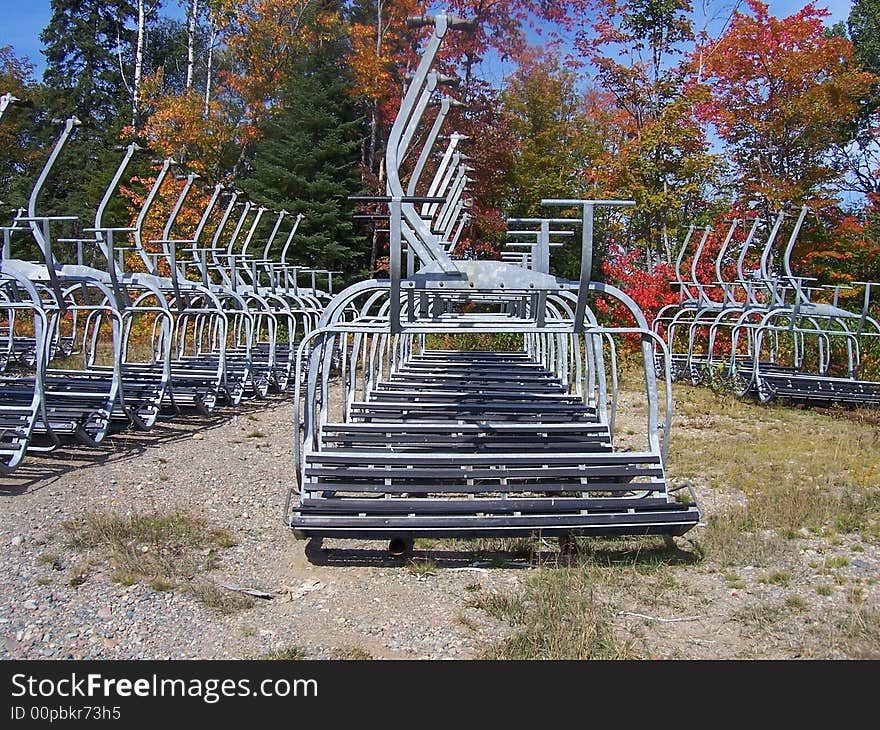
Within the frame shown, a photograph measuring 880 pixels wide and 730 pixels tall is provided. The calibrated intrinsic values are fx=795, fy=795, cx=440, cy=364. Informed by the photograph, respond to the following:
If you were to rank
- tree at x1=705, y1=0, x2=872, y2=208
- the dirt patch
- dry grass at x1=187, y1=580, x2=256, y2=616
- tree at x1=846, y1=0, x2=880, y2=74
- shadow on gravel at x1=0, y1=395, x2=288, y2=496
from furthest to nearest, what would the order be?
tree at x1=846, y1=0, x2=880, y2=74, tree at x1=705, y1=0, x2=872, y2=208, shadow on gravel at x1=0, y1=395, x2=288, y2=496, dry grass at x1=187, y1=580, x2=256, y2=616, the dirt patch

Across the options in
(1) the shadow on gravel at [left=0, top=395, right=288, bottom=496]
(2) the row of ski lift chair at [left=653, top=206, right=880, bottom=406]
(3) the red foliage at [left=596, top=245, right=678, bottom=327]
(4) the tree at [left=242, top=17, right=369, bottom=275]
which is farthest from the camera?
(4) the tree at [left=242, top=17, right=369, bottom=275]

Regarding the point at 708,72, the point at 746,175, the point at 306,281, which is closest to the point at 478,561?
the point at 746,175

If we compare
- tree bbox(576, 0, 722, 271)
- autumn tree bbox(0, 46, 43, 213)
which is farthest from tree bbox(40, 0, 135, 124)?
tree bbox(576, 0, 722, 271)

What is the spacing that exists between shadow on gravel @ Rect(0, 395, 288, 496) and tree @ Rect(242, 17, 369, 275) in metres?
11.4

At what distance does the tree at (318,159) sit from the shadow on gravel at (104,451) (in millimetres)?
11436

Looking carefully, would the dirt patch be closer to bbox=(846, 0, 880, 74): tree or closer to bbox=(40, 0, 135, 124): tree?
bbox=(846, 0, 880, 74): tree

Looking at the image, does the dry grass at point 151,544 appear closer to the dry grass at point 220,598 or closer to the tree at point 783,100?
the dry grass at point 220,598

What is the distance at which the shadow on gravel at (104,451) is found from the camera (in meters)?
5.02

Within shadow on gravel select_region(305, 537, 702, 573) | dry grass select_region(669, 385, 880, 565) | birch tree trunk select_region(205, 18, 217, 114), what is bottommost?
shadow on gravel select_region(305, 537, 702, 573)

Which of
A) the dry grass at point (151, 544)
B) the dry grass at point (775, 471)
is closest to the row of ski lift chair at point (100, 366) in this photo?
the dry grass at point (151, 544)

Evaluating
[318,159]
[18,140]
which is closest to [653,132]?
[318,159]

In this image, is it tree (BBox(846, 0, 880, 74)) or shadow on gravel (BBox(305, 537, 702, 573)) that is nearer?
shadow on gravel (BBox(305, 537, 702, 573))

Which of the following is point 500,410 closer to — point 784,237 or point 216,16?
point 784,237

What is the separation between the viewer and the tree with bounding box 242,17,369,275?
746 inches
